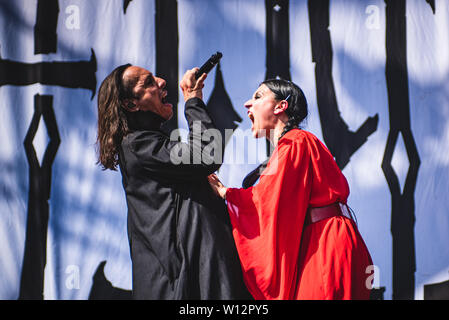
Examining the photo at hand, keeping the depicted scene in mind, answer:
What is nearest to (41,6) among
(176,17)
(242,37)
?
Answer: (176,17)

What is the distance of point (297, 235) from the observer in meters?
1.61

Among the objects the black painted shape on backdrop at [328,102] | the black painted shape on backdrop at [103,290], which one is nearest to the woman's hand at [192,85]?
the black painted shape on backdrop at [328,102]

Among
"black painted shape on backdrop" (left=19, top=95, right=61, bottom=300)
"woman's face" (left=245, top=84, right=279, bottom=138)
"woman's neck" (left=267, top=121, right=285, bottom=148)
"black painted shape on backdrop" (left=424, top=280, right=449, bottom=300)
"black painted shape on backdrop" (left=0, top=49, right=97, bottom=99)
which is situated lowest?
"black painted shape on backdrop" (left=424, top=280, right=449, bottom=300)

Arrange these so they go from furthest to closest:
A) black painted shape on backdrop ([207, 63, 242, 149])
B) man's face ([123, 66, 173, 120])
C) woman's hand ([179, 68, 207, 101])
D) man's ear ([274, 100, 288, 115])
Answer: black painted shape on backdrop ([207, 63, 242, 149])
man's ear ([274, 100, 288, 115])
man's face ([123, 66, 173, 120])
woman's hand ([179, 68, 207, 101])

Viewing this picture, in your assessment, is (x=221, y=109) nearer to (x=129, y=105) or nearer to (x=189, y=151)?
(x=129, y=105)

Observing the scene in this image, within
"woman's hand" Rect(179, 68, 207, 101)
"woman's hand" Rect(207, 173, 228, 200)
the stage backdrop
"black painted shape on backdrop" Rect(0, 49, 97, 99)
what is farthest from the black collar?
"black painted shape on backdrop" Rect(0, 49, 97, 99)

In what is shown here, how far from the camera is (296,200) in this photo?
5.32 feet

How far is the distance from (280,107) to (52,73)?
178cm

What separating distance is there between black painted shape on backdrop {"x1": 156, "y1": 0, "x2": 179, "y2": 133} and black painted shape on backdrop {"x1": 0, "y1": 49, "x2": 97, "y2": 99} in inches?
18.1

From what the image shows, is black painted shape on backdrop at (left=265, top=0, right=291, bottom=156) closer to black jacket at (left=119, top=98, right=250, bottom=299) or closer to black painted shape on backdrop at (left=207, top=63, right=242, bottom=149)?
black painted shape on backdrop at (left=207, top=63, right=242, bottom=149)

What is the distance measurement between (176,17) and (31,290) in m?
2.09

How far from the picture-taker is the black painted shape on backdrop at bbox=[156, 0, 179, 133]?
9.23 ft

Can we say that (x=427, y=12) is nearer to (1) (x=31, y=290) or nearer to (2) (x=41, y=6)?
(2) (x=41, y=6)

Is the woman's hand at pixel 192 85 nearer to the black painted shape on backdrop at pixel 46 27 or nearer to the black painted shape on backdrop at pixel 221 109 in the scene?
the black painted shape on backdrop at pixel 221 109
